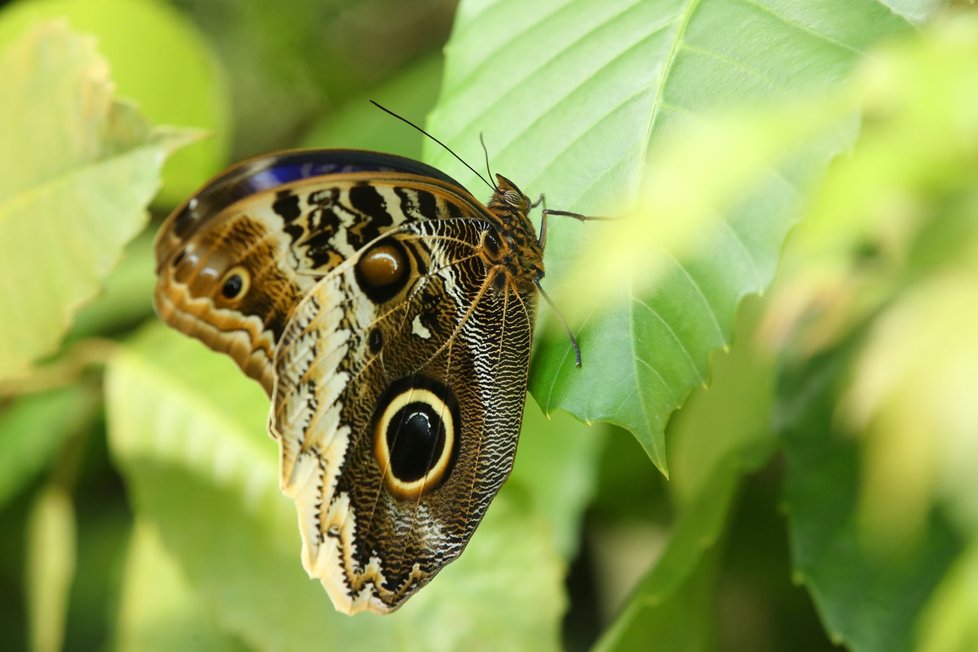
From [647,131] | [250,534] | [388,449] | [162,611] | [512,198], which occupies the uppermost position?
[647,131]

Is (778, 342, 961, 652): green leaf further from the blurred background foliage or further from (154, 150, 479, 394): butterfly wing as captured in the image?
(154, 150, 479, 394): butterfly wing

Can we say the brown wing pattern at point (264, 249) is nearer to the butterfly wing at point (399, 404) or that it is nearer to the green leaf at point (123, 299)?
the butterfly wing at point (399, 404)

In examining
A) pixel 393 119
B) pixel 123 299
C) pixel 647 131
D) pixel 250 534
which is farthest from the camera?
pixel 123 299

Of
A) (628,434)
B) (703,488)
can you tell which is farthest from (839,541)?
(628,434)

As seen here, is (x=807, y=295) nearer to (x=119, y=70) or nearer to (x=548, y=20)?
(x=548, y=20)

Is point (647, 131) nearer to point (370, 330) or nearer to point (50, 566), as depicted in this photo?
point (370, 330)

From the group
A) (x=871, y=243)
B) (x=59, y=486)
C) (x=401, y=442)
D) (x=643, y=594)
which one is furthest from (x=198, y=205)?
(x=59, y=486)

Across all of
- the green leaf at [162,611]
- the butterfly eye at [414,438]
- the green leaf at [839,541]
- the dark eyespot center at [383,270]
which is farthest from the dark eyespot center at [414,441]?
the green leaf at [162,611]
